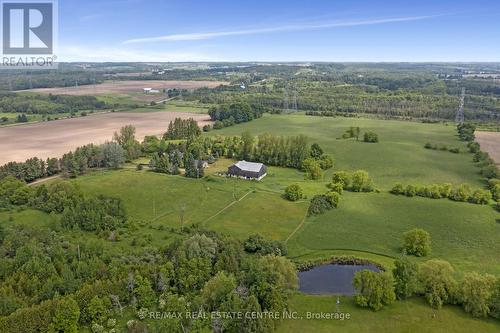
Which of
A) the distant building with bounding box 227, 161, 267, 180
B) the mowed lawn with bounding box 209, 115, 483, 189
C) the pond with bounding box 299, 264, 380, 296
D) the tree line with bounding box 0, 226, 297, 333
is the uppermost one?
the mowed lawn with bounding box 209, 115, 483, 189

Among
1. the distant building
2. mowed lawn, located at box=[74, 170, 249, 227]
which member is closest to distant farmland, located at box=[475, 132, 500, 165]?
the distant building

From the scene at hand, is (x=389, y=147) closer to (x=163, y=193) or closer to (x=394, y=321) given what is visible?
(x=163, y=193)

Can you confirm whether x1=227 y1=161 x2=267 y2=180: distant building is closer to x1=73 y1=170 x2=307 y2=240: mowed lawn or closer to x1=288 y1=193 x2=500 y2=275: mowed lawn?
x1=73 y1=170 x2=307 y2=240: mowed lawn

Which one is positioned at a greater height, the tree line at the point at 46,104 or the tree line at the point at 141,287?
the tree line at the point at 46,104

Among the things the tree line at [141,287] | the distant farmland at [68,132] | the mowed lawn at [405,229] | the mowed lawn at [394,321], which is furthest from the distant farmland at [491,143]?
the distant farmland at [68,132]

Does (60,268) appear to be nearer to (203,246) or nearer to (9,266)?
(9,266)

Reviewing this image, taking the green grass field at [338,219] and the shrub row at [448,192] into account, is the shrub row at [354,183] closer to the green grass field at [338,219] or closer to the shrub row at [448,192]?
the green grass field at [338,219]
